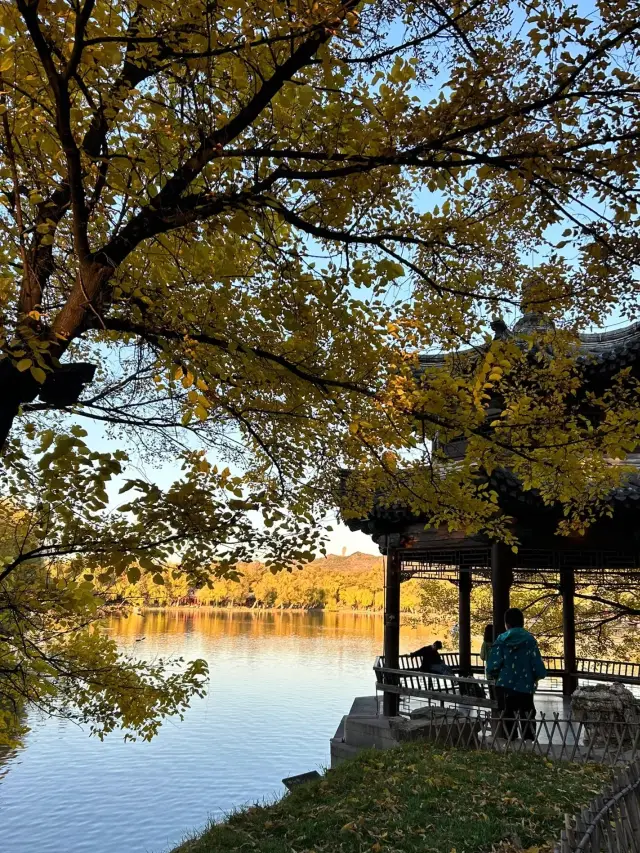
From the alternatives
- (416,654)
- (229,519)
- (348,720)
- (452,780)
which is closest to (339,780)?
(452,780)

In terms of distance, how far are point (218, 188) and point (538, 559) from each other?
11.1 metres

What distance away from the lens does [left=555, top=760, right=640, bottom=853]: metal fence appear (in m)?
3.14

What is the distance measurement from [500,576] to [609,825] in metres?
6.21

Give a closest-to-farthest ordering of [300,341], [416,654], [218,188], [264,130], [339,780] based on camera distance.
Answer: [218,188]
[264,130]
[300,341]
[339,780]
[416,654]

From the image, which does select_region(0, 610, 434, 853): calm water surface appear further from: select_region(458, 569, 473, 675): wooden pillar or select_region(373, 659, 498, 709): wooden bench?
select_region(458, 569, 473, 675): wooden pillar

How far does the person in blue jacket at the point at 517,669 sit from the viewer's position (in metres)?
7.89

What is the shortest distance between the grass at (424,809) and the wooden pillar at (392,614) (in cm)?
294

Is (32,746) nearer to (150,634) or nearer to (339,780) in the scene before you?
(339,780)

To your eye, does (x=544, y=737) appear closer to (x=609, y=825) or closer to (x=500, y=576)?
(x=500, y=576)

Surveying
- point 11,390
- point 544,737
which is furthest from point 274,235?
point 544,737

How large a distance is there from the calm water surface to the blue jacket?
19.0 ft

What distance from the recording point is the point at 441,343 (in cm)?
533

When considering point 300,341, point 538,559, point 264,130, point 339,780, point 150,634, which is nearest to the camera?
point 264,130

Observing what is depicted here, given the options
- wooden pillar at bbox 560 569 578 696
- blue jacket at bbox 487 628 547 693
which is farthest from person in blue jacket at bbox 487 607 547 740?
wooden pillar at bbox 560 569 578 696
